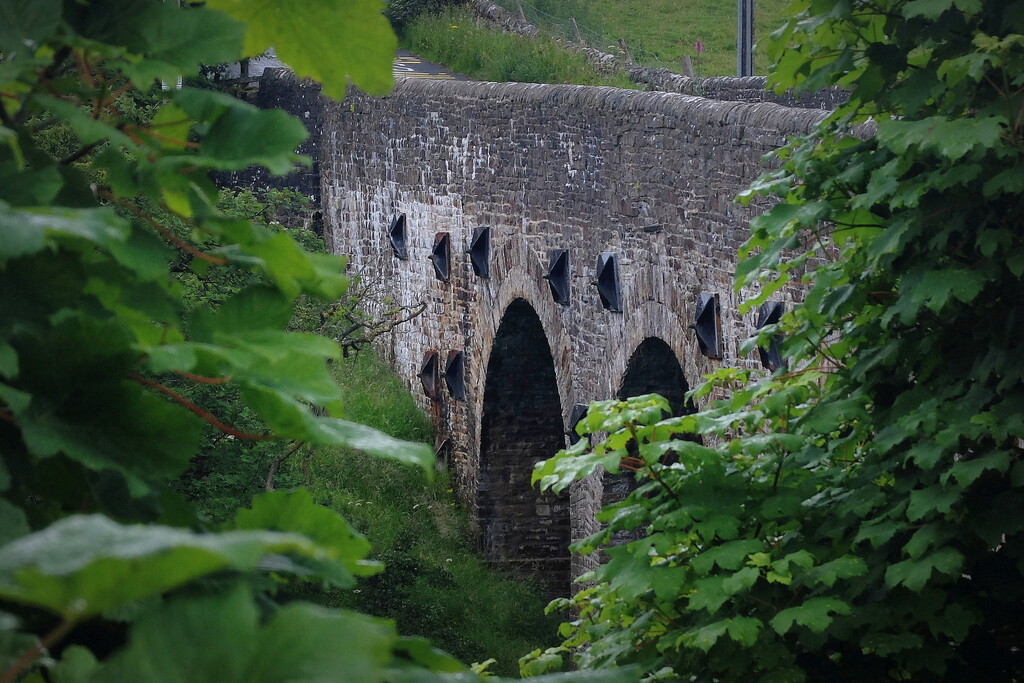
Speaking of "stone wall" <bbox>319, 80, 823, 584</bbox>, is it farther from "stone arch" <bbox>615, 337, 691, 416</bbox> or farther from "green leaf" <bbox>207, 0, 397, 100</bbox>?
"green leaf" <bbox>207, 0, 397, 100</bbox>

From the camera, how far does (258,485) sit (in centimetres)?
986

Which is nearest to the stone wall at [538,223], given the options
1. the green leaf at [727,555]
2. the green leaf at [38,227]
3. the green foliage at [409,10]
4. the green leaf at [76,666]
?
the green leaf at [727,555]

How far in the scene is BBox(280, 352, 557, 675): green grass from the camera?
435 inches

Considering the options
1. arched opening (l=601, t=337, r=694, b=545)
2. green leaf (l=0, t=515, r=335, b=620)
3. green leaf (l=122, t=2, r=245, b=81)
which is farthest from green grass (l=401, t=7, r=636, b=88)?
green leaf (l=0, t=515, r=335, b=620)

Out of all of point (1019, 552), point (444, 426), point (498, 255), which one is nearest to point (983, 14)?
point (1019, 552)

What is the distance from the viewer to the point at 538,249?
38.7 ft

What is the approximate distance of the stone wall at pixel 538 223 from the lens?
8555 mm

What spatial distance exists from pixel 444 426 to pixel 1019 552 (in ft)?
38.6

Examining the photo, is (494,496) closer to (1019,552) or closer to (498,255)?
(498,255)

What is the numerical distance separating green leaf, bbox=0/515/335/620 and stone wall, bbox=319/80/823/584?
264 inches

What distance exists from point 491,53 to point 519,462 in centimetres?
1254

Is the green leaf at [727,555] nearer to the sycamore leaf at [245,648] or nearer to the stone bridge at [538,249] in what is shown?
the stone bridge at [538,249]

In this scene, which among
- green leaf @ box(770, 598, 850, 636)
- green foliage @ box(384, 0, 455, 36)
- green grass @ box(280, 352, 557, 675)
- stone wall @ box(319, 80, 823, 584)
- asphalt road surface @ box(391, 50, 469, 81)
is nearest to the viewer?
green leaf @ box(770, 598, 850, 636)

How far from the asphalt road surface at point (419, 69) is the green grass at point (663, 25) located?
3.06 meters
